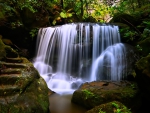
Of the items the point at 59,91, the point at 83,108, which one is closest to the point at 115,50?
the point at 59,91

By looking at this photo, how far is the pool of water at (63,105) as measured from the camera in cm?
476

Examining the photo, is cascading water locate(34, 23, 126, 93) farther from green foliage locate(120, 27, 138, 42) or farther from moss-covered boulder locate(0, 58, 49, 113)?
moss-covered boulder locate(0, 58, 49, 113)

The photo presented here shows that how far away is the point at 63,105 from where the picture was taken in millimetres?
5156

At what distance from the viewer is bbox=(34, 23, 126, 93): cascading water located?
24.2ft

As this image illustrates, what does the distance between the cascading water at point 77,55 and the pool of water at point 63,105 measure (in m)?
0.96

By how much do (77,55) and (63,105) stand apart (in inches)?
155

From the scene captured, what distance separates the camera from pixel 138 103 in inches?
198

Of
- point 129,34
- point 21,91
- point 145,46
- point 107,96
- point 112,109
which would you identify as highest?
point 129,34

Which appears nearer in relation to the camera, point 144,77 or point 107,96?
point 144,77

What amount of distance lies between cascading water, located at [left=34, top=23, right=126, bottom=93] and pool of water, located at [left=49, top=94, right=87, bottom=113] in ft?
3.15

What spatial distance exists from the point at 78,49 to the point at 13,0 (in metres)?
3.72

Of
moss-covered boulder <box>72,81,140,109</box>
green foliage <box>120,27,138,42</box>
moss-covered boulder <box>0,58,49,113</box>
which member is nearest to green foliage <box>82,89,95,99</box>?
moss-covered boulder <box>72,81,140,109</box>

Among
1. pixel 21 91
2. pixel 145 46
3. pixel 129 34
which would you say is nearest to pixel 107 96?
pixel 21 91

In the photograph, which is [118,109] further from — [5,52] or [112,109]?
[5,52]
